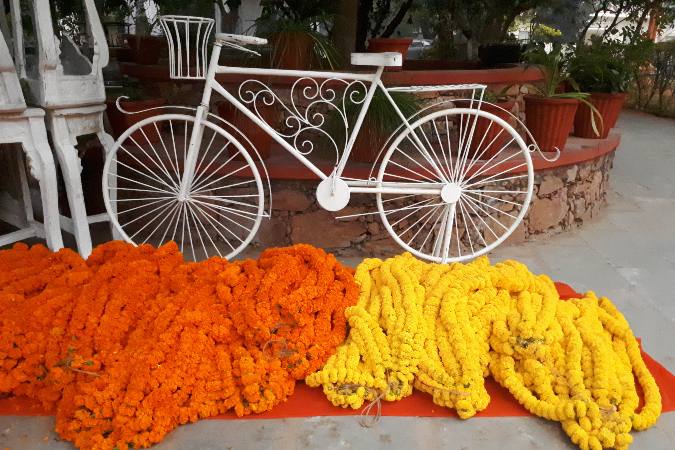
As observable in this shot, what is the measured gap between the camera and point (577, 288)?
10.5 ft

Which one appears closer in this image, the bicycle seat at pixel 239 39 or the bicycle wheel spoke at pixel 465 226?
the bicycle seat at pixel 239 39

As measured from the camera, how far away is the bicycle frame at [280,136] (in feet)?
9.46

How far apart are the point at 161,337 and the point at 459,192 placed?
1792mm

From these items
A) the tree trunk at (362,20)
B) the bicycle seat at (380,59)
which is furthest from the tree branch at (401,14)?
the bicycle seat at (380,59)

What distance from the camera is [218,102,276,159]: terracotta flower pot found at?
10.9ft

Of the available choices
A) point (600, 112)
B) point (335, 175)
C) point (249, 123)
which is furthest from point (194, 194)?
point (600, 112)

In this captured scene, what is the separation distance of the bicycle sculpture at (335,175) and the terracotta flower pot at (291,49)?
166mm

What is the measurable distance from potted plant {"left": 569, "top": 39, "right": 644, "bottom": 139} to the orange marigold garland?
296 centimetres

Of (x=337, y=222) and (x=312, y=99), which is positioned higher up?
(x=312, y=99)

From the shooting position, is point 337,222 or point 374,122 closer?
point 374,122

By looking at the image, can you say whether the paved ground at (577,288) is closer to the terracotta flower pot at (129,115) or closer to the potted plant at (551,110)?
the potted plant at (551,110)

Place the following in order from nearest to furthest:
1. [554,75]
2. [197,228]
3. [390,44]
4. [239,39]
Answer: [239,39] → [197,228] → [554,75] → [390,44]

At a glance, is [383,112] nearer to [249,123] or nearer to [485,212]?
[249,123]

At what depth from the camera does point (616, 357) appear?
222 centimetres
